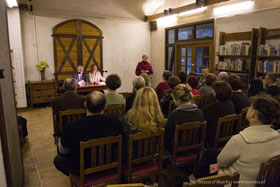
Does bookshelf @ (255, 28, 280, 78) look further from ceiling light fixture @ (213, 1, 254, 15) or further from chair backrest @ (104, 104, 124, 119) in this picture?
chair backrest @ (104, 104, 124, 119)

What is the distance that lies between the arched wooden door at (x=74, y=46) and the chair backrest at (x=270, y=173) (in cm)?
699

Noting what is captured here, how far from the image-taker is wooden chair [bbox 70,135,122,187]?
179 cm

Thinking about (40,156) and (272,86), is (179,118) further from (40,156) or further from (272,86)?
(272,86)

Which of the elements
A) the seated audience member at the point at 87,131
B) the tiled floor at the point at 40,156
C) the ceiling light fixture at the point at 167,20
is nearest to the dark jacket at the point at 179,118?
the seated audience member at the point at 87,131

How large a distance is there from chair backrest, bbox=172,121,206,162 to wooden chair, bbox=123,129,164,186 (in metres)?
0.21

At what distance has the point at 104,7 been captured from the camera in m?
7.86

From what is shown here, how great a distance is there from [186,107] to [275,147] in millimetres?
1002

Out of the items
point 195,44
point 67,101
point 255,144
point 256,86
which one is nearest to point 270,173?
point 255,144

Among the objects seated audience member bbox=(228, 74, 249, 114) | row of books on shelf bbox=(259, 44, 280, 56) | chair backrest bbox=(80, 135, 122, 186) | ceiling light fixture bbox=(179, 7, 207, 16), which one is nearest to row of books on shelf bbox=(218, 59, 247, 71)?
row of books on shelf bbox=(259, 44, 280, 56)

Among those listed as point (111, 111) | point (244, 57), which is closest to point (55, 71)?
point (111, 111)

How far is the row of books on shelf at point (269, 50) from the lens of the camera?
4.79m

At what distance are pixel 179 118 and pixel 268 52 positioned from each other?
12.5 ft

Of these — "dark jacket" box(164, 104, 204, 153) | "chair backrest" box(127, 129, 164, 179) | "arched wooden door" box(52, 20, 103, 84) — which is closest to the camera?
"chair backrest" box(127, 129, 164, 179)

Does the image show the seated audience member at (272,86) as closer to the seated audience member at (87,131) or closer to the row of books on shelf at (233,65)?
the row of books on shelf at (233,65)
